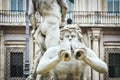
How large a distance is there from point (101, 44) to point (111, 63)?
3.80ft

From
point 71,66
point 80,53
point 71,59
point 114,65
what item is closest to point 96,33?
point 114,65

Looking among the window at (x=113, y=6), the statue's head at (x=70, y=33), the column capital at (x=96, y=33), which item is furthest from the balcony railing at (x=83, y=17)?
the statue's head at (x=70, y=33)

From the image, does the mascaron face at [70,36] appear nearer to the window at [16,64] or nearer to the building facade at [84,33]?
the building facade at [84,33]

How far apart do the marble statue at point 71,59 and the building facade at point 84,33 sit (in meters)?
25.0

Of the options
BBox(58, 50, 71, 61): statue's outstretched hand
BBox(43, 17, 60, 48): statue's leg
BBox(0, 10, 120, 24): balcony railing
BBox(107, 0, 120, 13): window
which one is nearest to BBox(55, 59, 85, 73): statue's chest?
BBox(58, 50, 71, 61): statue's outstretched hand

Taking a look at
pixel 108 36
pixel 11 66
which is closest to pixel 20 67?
pixel 11 66

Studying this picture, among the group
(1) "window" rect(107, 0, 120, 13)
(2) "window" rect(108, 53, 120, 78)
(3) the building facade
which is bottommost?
(2) "window" rect(108, 53, 120, 78)

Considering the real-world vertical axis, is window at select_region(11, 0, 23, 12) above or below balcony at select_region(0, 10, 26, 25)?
above

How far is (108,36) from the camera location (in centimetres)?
3219

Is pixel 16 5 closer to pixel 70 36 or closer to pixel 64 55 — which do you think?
pixel 70 36

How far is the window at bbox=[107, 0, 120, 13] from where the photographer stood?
107 feet

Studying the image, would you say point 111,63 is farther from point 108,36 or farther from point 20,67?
point 20,67

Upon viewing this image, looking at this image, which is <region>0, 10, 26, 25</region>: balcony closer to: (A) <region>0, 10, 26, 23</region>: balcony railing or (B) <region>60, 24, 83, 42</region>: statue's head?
(A) <region>0, 10, 26, 23</region>: balcony railing

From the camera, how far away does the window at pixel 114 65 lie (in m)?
31.7
